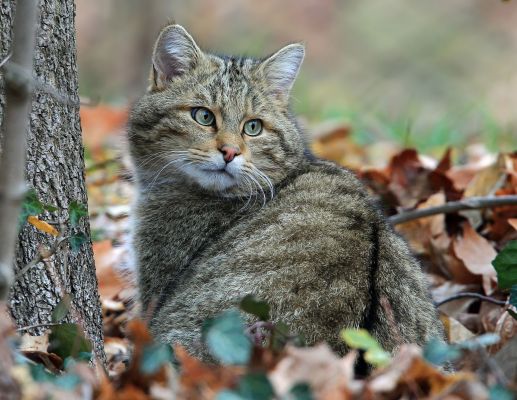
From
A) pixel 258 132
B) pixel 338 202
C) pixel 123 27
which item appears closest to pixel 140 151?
pixel 258 132

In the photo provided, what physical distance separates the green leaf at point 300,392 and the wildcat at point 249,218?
99 cm

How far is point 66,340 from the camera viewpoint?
2.82 metres

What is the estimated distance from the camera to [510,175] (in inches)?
193

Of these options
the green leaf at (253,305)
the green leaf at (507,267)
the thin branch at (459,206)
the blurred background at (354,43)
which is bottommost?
the green leaf at (253,305)

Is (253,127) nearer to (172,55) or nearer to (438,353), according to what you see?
(172,55)

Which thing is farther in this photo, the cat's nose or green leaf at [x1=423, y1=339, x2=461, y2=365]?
the cat's nose

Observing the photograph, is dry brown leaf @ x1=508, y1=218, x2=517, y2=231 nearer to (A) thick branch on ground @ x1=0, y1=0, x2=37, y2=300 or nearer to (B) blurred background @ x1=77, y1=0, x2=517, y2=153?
(A) thick branch on ground @ x1=0, y1=0, x2=37, y2=300

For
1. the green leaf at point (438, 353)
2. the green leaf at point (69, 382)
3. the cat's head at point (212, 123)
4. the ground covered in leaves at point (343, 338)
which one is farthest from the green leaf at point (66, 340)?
the cat's head at point (212, 123)

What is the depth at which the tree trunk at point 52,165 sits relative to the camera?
3.21 metres

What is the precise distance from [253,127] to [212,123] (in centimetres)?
23

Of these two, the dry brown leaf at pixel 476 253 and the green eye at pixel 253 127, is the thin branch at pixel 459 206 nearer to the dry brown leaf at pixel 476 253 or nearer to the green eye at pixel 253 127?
the dry brown leaf at pixel 476 253

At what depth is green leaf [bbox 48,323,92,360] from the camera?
280cm

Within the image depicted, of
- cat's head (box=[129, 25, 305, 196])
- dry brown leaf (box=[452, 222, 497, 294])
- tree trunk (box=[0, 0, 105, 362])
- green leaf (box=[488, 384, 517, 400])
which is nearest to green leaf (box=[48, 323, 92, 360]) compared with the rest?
tree trunk (box=[0, 0, 105, 362])

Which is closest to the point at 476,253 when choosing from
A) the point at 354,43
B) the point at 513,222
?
the point at 513,222
